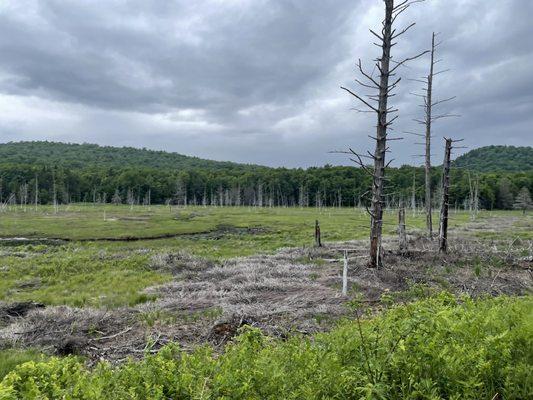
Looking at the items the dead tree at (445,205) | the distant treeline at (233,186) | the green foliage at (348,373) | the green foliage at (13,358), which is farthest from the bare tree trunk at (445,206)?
the distant treeline at (233,186)

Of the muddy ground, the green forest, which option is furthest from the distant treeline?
the muddy ground

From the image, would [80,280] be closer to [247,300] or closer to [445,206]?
[247,300]

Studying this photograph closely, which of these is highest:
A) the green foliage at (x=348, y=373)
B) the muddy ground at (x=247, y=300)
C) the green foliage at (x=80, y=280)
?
the green foliage at (x=348, y=373)

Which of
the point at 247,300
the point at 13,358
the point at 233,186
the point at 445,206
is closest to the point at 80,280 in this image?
the point at 247,300

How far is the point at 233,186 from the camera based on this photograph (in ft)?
540

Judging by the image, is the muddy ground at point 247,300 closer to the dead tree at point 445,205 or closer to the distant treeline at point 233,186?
the dead tree at point 445,205

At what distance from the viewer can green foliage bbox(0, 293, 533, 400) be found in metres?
4.11

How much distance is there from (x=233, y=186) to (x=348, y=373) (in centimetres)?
16085

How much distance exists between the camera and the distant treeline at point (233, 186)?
443ft

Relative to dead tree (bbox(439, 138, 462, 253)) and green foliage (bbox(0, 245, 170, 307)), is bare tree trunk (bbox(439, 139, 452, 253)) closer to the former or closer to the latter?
dead tree (bbox(439, 138, 462, 253))

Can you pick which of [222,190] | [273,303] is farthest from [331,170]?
[273,303]

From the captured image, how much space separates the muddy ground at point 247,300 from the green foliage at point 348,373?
0.88 m

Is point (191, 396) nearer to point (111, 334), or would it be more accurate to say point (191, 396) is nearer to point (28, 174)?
point (111, 334)

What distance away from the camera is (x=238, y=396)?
4.26 m
